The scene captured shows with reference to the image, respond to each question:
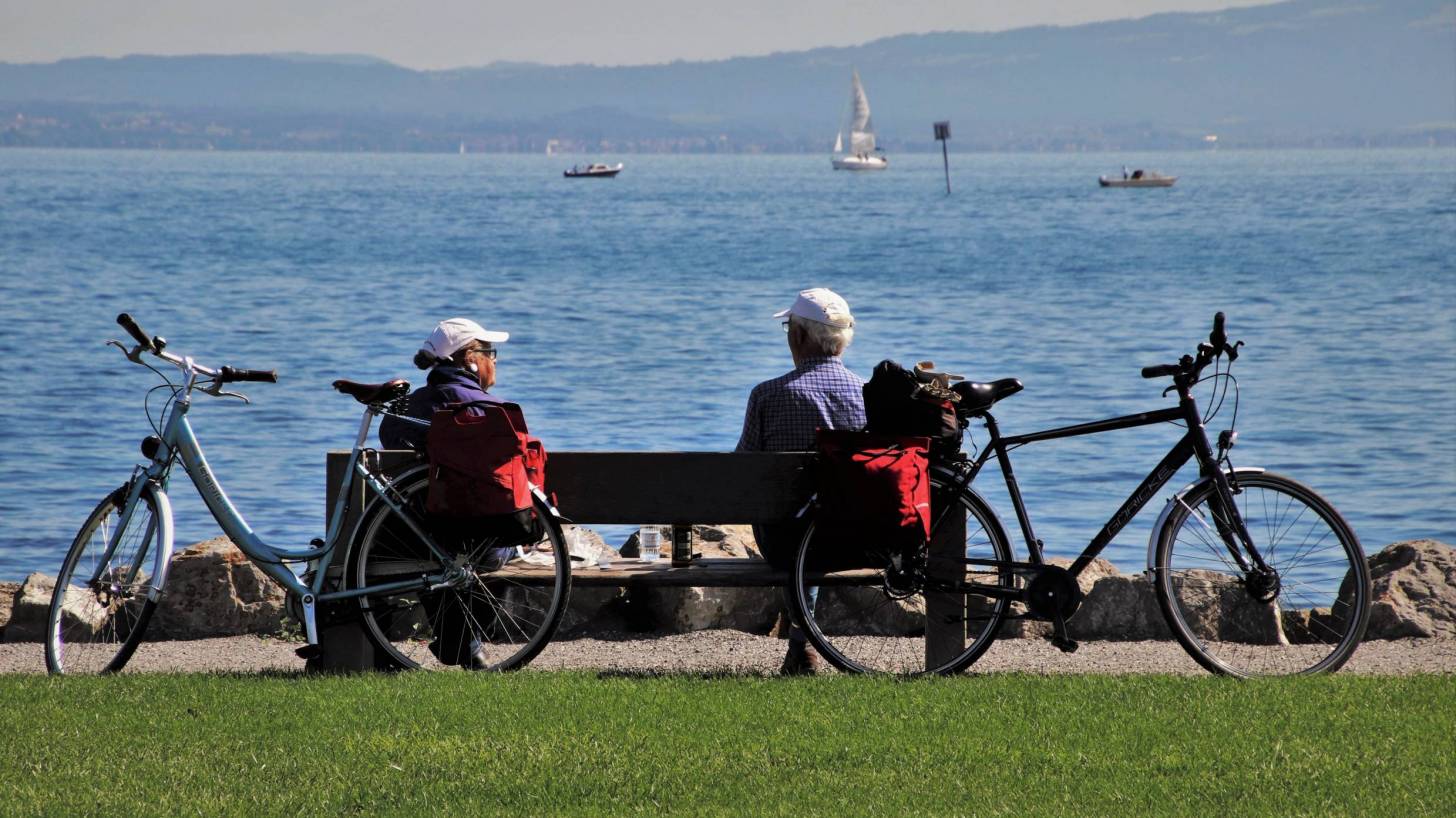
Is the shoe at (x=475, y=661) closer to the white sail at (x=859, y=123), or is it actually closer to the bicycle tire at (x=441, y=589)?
the bicycle tire at (x=441, y=589)

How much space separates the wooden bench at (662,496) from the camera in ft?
20.0

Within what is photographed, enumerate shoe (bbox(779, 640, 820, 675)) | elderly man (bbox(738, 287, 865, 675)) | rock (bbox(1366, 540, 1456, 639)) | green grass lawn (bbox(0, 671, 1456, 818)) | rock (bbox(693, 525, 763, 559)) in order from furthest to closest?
rock (bbox(693, 525, 763, 559)) → rock (bbox(1366, 540, 1456, 639)) → elderly man (bbox(738, 287, 865, 675)) → shoe (bbox(779, 640, 820, 675)) → green grass lawn (bbox(0, 671, 1456, 818))

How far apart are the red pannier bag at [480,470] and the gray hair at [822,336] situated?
122 cm

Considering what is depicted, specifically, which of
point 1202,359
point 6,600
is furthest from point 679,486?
point 6,600

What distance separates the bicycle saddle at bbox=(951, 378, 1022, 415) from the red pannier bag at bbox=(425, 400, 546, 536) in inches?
58.2

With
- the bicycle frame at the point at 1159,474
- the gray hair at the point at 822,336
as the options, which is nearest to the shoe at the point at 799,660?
the bicycle frame at the point at 1159,474

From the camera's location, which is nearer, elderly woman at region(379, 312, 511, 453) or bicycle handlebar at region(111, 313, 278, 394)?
bicycle handlebar at region(111, 313, 278, 394)

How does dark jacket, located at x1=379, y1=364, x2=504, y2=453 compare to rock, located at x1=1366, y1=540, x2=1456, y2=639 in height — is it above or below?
above

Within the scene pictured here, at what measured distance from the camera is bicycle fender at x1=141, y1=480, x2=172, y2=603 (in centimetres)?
612

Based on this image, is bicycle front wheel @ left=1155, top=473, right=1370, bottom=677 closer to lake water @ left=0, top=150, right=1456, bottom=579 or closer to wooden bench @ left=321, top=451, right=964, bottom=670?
wooden bench @ left=321, top=451, right=964, bottom=670

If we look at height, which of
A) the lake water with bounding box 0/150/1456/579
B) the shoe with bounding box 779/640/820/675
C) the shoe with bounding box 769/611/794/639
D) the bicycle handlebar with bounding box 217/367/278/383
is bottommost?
the lake water with bounding box 0/150/1456/579

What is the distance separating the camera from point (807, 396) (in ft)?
21.1

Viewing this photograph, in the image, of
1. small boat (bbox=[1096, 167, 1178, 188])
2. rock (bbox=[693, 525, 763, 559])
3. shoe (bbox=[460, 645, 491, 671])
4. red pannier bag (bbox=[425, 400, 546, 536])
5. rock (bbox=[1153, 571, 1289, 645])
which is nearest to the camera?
red pannier bag (bbox=[425, 400, 546, 536])

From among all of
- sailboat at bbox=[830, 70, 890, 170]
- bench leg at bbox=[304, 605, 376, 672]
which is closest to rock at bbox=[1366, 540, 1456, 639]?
bench leg at bbox=[304, 605, 376, 672]
